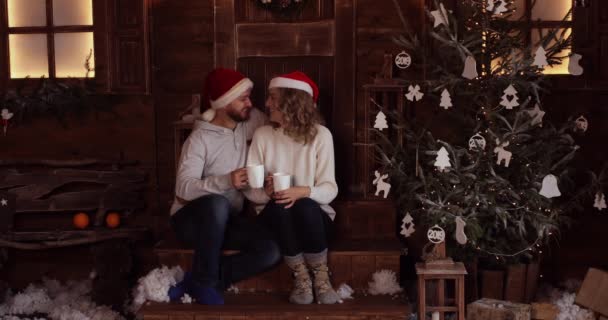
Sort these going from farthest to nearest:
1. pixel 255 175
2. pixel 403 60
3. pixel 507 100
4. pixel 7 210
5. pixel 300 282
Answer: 1. pixel 7 210
2. pixel 403 60
3. pixel 507 100
4. pixel 300 282
5. pixel 255 175

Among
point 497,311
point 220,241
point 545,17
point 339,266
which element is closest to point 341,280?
point 339,266

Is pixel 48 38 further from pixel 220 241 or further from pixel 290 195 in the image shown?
pixel 290 195

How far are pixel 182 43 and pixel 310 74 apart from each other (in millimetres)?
794

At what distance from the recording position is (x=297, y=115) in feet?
12.0

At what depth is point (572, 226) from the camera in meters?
4.48

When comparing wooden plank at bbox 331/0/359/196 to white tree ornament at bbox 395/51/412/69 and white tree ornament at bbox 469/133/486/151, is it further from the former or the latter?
white tree ornament at bbox 469/133/486/151

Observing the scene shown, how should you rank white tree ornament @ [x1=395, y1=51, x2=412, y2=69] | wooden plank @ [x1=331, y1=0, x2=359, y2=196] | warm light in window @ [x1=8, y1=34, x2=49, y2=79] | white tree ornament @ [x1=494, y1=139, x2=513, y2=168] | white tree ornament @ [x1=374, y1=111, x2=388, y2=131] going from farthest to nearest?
warm light in window @ [x1=8, y1=34, x2=49, y2=79]
wooden plank @ [x1=331, y1=0, x2=359, y2=196]
white tree ornament @ [x1=395, y1=51, x2=412, y2=69]
white tree ornament @ [x1=374, y1=111, x2=388, y2=131]
white tree ornament @ [x1=494, y1=139, x2=513, y2=168]

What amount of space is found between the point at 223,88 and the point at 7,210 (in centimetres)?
167

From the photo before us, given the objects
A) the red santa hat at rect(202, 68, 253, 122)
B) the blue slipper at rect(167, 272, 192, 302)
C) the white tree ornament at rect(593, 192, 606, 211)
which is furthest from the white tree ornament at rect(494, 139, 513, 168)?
the blue slipper at rect(167, 272, 192, 302)

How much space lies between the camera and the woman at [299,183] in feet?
11.4

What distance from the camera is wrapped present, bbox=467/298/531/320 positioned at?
11.4 ft

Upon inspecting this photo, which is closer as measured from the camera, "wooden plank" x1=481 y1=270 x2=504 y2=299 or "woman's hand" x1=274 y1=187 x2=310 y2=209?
"woman's hand" x1=274 y1=187 x2=310 y2=209

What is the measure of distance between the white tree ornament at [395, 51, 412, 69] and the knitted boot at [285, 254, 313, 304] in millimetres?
1216

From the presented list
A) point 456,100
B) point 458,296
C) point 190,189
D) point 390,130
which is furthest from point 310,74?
point 458,296
